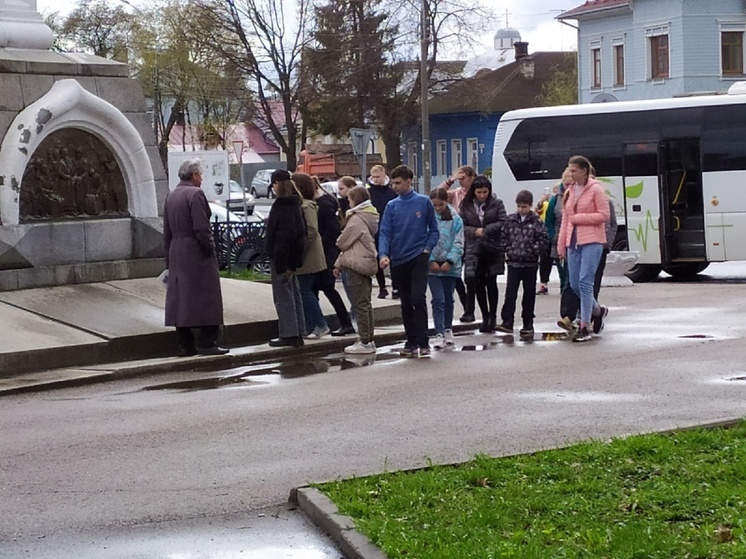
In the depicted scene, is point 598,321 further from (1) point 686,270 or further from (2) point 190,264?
(1) point 686,270

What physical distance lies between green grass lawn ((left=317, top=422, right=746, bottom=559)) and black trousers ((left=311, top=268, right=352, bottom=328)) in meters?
7.35

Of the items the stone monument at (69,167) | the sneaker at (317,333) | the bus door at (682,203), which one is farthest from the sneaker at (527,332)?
the bus door at (682,203)

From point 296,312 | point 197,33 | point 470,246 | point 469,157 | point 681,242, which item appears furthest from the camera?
point 469,157

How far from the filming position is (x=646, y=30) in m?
60.5

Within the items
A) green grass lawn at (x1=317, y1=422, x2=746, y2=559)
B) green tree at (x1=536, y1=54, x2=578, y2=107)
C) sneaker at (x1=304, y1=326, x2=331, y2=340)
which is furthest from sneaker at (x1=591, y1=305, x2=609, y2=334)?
green tree at (x1=536, y1=54, x2=578, y2=107)

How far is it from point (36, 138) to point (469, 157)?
6322 cm

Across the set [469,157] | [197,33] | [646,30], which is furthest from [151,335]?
[469,157]

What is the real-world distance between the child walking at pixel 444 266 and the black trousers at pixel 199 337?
217 centimetres

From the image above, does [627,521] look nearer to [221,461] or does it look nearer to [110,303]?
[221,461]

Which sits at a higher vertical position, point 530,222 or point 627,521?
point 530,222

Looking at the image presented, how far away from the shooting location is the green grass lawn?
19.2 ft

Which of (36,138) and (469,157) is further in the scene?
(469,157)

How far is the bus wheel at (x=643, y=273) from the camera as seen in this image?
992 inches

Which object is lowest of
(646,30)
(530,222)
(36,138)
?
(530,222)
